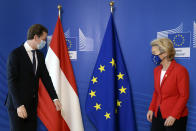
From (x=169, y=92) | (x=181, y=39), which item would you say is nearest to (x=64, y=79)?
(x=169, y=92)

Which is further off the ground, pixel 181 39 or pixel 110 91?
pixel 181 39

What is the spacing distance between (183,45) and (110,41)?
0.77m

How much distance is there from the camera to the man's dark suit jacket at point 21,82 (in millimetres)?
1682

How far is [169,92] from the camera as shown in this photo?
1.72m

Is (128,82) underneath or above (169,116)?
above

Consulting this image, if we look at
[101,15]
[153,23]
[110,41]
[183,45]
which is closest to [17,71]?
[110,41]

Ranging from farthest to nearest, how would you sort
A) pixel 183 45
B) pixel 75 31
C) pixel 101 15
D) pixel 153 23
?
pixel 75 31
pixel 101 15
pixel 153 23
pixel 183 45

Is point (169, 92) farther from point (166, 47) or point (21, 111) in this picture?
point (21, 111)

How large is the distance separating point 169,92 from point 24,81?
1.28 meters

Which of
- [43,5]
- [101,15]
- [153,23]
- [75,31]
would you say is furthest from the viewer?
[43,5]

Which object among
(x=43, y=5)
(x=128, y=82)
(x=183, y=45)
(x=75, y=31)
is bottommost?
(x=128, y=82)

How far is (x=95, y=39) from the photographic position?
2514mm

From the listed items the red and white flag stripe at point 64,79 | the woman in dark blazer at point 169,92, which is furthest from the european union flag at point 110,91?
the woman in dark blazer at point 169,92

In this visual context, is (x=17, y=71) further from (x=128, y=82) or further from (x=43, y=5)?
(x=43, y=5)
